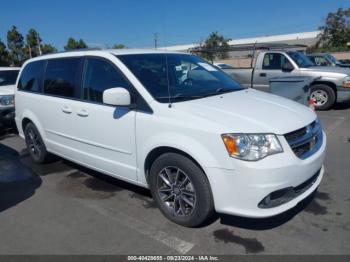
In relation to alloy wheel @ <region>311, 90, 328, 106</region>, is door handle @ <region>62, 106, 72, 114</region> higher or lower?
higher

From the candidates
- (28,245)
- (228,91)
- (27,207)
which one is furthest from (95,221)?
(228,91)

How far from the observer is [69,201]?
409 centimetres

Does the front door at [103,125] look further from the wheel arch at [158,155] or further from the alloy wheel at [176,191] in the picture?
the alloy wheel at [176,191]

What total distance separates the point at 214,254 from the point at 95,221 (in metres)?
1.41

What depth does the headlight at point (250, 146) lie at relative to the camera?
2777 millimetres

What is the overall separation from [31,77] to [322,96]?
8011mm

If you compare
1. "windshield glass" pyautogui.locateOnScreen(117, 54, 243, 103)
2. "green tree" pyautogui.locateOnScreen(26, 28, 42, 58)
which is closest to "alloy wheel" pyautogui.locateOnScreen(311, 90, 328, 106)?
"windshield glass" pyautogui.locateOnScreen(117, 54, 243, 103)

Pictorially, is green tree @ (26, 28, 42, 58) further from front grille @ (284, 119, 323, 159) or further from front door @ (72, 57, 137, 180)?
front grille @ (284, 119, 323, 159)

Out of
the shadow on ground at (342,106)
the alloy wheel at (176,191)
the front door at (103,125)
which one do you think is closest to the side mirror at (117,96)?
the front door at (103,125)

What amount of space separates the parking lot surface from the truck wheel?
5.20m

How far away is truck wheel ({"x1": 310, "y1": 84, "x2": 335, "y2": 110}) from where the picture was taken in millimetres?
9398

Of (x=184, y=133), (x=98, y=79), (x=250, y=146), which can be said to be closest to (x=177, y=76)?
(x=98, y=79)

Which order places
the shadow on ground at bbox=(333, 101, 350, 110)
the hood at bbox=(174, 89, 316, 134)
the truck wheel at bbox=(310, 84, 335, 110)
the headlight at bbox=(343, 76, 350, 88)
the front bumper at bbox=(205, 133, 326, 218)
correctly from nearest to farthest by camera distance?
the front bumper at bbox=(205, 133, 326, 218), the hood at bbox=(174, 89, 316, 134), the headlight at bbox=(343, 76, 350, 88), the truck wheel at bbox=(310, 84, 335, 110), the shadow on ground at bbox=(333, 101, 350, 110)

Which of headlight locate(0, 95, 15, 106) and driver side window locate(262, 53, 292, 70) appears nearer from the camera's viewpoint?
headlight locate(0, 95, 15, 106)
